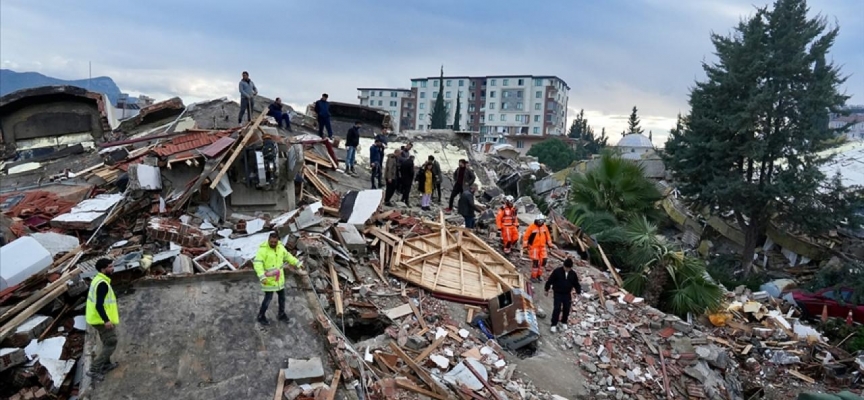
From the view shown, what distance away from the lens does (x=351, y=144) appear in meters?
14.7

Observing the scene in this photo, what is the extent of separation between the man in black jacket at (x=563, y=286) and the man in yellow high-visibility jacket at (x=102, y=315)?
6.36 metres

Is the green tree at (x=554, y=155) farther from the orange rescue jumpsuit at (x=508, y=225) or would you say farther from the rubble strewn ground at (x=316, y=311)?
the orange rescue jumpsuit at (x=508, y=225)

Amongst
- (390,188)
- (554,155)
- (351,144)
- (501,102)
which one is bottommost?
(390,188)

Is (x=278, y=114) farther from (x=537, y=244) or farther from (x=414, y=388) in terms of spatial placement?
(x=414, y=388)

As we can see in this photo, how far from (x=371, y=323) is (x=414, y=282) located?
57.9 inches

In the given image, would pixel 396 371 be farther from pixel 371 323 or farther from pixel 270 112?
pixel 270 112

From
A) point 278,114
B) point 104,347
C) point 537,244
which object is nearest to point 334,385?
point 104,347

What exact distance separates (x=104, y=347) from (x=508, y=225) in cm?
794

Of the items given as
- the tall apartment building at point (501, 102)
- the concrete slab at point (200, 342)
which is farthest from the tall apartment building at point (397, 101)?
the concrete slab at point (200, 342)

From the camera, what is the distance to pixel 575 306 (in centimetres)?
1012

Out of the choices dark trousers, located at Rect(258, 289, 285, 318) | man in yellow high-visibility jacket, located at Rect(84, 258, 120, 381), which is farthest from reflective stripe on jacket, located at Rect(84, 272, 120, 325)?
dark trousers, located at Rect(258, 289, 285, 318)

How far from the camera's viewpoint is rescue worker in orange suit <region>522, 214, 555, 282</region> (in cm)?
1038

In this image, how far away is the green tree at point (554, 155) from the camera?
1785 inches

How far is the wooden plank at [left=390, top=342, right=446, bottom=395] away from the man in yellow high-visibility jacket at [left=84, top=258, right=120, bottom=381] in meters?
3.26
